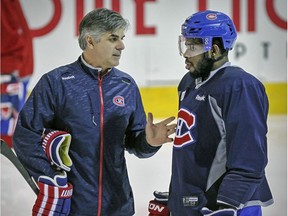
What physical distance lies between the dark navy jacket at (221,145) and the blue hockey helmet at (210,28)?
0.25 ft

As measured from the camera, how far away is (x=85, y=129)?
1869mm

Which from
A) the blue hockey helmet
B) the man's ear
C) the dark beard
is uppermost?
the blue hockey helmet

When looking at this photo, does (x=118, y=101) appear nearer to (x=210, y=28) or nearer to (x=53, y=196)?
(x=53, y=196)

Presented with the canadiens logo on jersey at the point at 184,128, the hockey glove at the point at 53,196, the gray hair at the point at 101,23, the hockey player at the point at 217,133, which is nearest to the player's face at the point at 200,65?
the hockey player at the point at 217,133

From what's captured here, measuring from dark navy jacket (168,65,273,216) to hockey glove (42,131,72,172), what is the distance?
0.33m

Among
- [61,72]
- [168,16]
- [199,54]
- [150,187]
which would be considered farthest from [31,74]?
[199,54]

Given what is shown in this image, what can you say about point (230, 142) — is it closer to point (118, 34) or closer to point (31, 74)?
point (118, 34)

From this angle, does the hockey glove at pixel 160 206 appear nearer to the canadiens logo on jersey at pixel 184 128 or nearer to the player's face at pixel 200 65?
the canadiens logo on jersey at pixel 184 128

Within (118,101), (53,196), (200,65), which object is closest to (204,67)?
(200,65)

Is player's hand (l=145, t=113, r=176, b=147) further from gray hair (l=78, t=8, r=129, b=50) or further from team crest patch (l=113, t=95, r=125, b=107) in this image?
gray hair (l=78, t=8, r=129, b=50)

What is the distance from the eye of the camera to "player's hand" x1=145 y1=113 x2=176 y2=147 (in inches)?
68.9

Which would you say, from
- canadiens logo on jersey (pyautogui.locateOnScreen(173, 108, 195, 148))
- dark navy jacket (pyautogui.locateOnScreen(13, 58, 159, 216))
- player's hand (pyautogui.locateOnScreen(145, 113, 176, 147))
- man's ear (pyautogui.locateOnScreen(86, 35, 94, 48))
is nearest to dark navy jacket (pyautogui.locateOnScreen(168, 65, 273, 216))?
canadiens logo on jersey (pyautogui.locateOnScreen(173, 108, 195, 148))

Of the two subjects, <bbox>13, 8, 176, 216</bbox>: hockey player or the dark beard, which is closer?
the dark beard

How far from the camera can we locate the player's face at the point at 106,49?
6.29 ft
